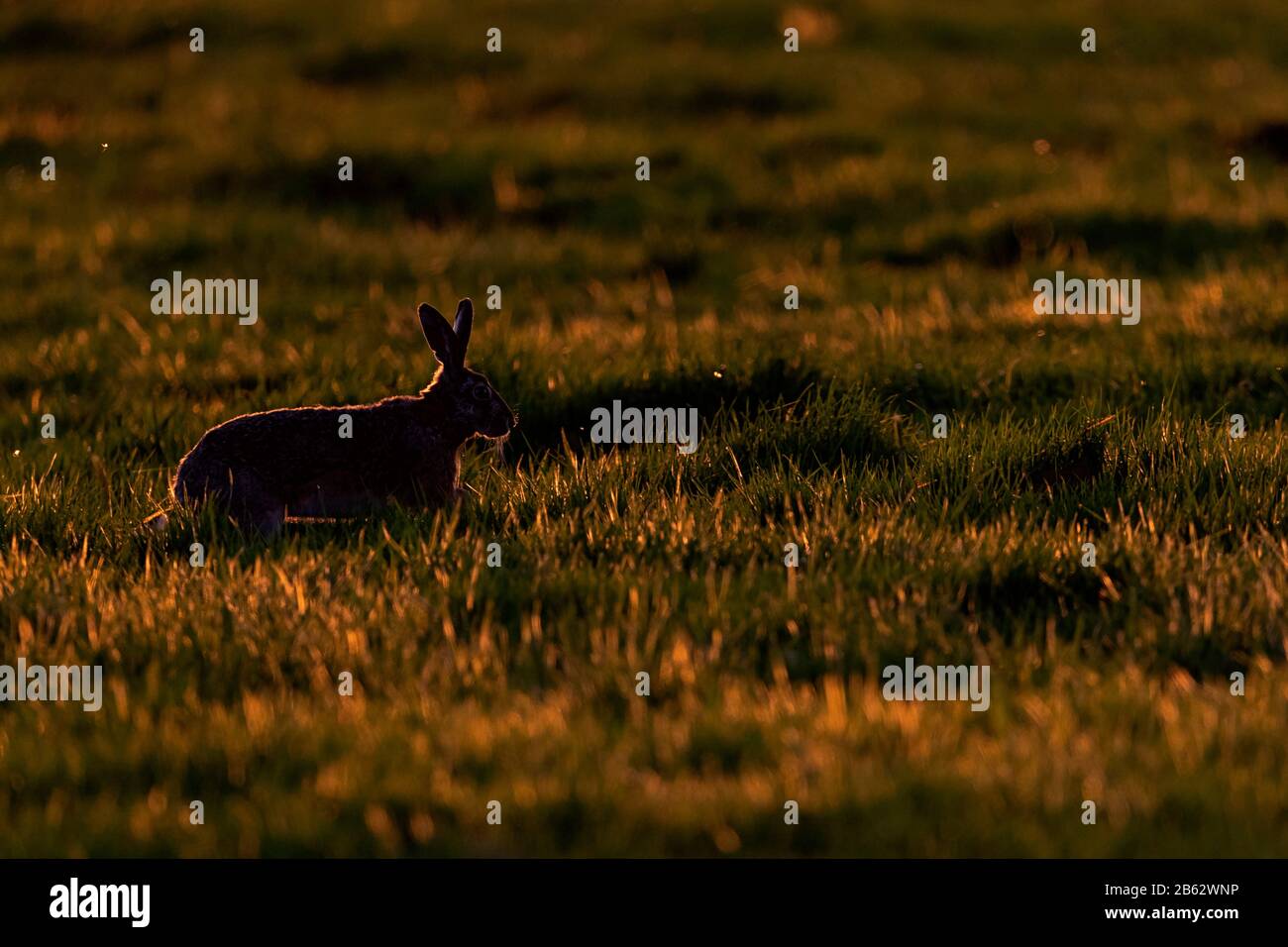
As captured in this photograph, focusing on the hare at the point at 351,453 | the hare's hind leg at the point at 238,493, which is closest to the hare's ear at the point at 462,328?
the hare at the point at 351,453

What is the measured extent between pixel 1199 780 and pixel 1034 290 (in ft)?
21.8

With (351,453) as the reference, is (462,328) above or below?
above

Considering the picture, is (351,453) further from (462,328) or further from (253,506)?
(462,328)

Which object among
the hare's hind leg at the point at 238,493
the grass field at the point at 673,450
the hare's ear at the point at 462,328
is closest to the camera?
the grass field at the point at 673,450

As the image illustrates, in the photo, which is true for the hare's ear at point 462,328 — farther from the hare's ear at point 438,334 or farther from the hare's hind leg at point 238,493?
the hare's hind leg at point 238,493

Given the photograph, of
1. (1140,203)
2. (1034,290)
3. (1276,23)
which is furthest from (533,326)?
(1276,23)

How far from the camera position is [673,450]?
7.00m

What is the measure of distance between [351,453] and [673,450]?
1387mm

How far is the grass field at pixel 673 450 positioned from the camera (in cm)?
419

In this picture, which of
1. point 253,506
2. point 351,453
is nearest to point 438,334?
point 351,453

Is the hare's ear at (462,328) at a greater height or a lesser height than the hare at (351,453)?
greater

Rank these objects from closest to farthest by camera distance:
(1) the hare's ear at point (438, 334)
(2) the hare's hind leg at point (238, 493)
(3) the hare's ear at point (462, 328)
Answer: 1. (2) the hare's hind leg at point (238, 493)
2. (1) the hare's ear at point (438, 334)
3. (3) the hare's ear at point (462, 328)

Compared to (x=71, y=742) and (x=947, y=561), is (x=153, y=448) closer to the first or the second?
(x=71, y=742)

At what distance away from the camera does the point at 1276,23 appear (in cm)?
1802
